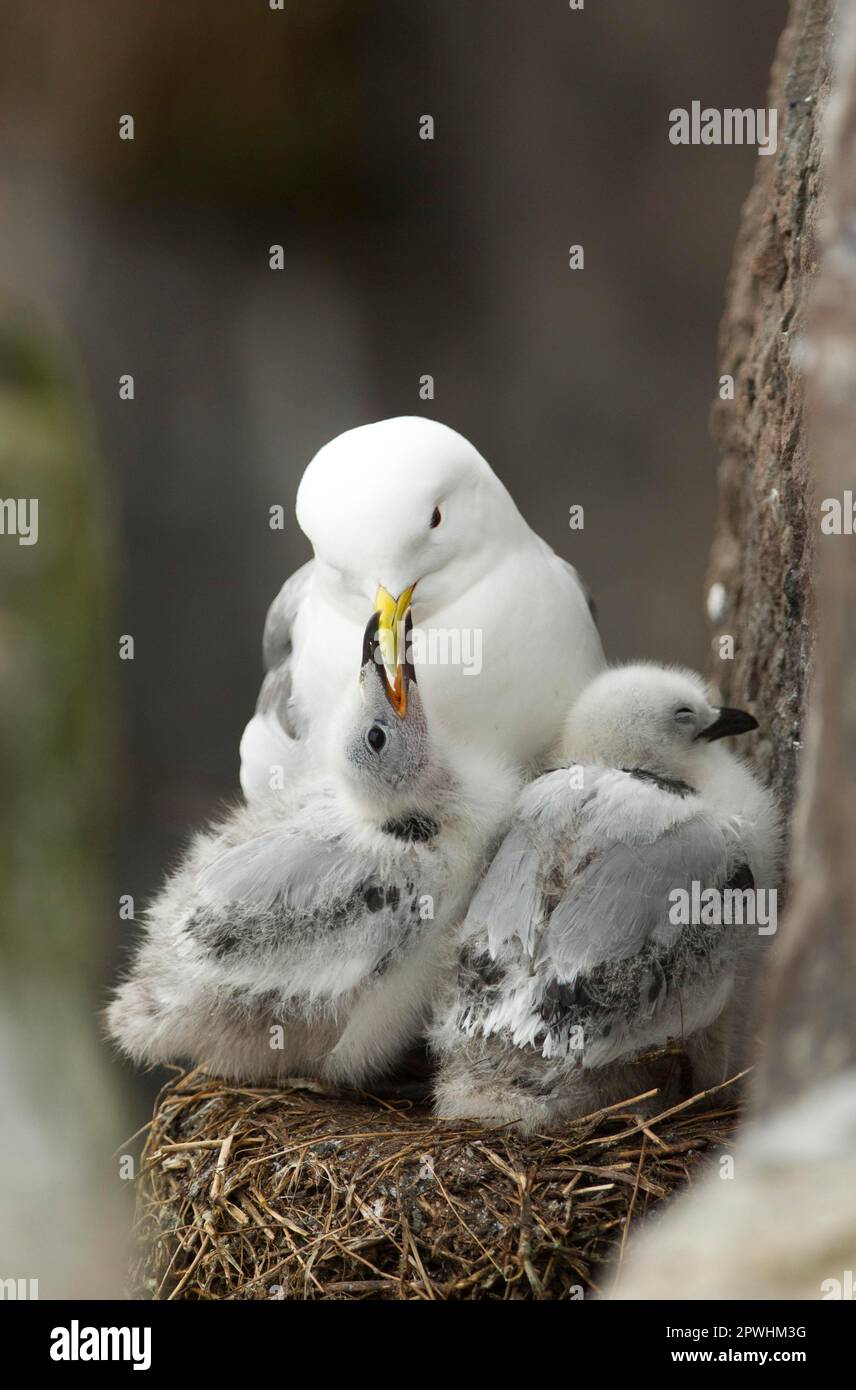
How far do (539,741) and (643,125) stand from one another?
2349 millimetres

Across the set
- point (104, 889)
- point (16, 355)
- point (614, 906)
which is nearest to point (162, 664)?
point (104, 889)

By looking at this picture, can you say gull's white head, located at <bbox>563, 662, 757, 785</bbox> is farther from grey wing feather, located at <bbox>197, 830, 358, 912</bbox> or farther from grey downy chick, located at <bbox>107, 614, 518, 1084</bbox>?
grey wing feather, located at <bbox>197, 830, 358, 912</bbox>

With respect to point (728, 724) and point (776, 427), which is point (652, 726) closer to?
A: point (728, 724)

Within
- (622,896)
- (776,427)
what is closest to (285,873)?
(622,896)

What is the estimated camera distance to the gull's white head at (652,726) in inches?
81.6

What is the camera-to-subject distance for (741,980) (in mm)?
1985

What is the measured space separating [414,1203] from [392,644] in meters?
0.70

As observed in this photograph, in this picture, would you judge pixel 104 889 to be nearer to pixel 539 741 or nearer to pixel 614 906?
pixel 539 741

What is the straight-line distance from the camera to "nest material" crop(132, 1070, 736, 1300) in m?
1.74

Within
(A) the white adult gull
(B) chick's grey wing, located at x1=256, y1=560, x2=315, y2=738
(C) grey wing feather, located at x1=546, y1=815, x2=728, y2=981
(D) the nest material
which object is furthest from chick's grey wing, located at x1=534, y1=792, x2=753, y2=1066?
(B) chick's grey wing, located at x1=256, y1=560, x2=315, y2=738

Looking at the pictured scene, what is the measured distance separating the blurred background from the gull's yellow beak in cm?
216

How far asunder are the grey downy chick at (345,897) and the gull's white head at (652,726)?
141 millimetres

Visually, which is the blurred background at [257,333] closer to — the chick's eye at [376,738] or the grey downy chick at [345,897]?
the grey downy chick at [345,897]

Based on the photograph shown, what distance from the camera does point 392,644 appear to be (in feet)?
6.14
